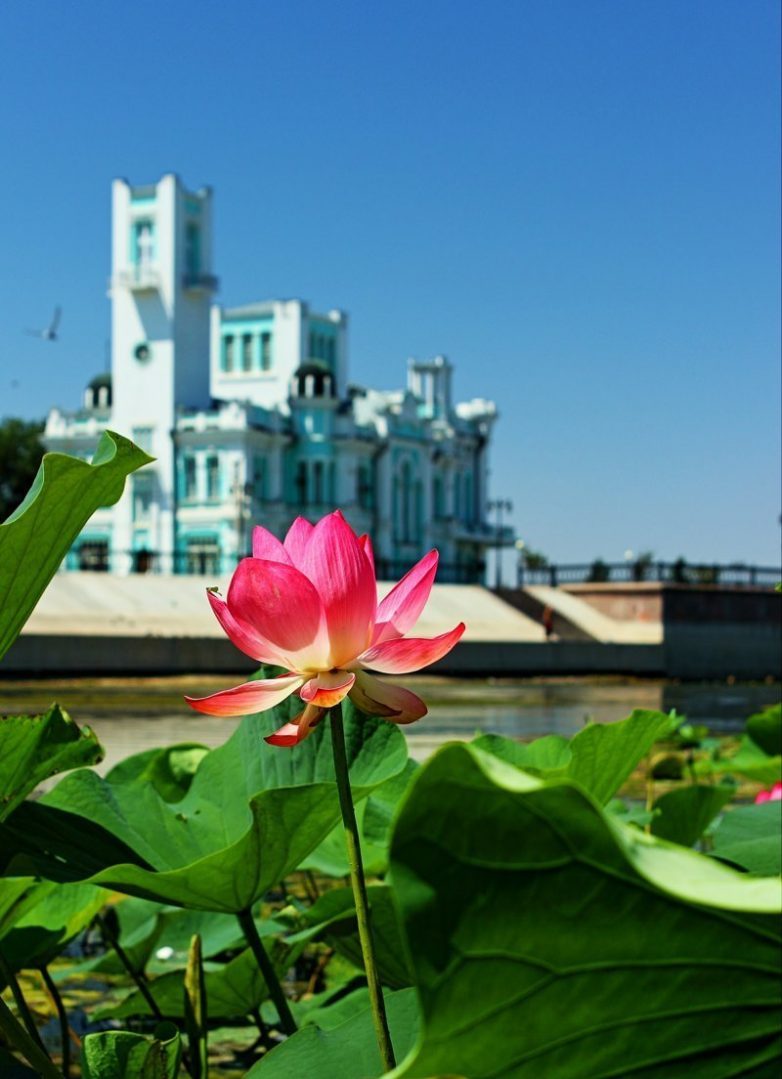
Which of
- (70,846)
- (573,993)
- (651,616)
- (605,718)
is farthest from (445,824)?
(651,616)

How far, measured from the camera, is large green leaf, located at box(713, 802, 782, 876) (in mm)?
1089

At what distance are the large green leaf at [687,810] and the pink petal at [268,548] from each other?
0.84m

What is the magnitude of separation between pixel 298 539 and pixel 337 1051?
0.27 metres

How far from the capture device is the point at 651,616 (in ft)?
123

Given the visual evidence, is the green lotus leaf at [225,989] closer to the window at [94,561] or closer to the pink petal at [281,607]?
the pink petal at [281,607]

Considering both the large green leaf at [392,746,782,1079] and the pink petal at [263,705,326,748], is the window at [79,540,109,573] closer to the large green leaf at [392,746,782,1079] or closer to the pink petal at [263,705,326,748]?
the pink petal at [263,705,326,748]

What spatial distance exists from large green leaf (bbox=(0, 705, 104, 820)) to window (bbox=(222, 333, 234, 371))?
51449mm

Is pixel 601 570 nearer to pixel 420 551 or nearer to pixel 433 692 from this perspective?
pixel 420 551

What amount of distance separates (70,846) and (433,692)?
1935 centimetres

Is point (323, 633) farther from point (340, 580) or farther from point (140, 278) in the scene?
point (140, 278)

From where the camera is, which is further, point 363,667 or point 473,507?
point 473,507

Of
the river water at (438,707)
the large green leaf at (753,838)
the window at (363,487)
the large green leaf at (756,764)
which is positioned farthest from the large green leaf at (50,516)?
the window at (363,487)

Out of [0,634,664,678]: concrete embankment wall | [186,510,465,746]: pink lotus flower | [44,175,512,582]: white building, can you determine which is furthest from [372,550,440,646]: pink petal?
[44,175,512,582]: white building

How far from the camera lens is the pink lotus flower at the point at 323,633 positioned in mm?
671
